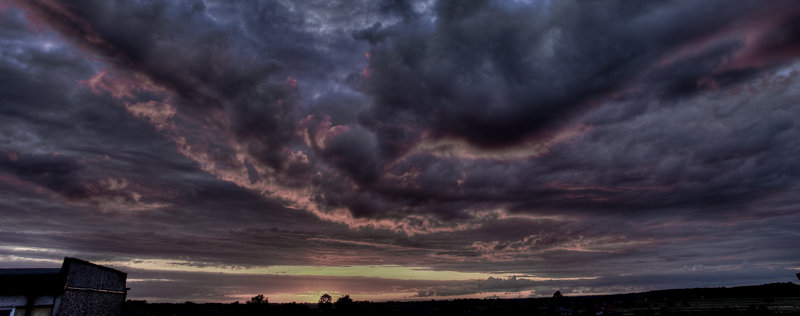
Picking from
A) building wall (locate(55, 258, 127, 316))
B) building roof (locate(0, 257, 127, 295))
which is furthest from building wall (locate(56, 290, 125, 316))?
building roof (locate(0, 257, 127, 295))

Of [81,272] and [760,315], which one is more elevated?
[81,272]

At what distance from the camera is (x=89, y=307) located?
28516 millimetres

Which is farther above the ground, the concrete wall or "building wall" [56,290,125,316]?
the concrete wall

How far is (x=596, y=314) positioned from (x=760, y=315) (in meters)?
38.6

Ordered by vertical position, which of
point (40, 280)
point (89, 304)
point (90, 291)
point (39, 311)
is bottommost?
point (39, 311)

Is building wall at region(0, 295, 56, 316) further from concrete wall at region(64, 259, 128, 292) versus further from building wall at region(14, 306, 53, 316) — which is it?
concrete wall at region(64, 259, 128, 292)

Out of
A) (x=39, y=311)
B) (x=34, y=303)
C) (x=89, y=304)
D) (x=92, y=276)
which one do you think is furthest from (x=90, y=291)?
(x=34, y=303)

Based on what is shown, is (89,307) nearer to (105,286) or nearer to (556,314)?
(105,286)

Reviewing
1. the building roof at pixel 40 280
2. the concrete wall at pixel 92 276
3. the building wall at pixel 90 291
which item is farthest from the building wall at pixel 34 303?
the concrete wall at pixel 92 276

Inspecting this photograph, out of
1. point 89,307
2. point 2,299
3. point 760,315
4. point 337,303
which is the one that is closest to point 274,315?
point 337,303

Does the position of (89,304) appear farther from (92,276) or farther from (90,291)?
(92,276)

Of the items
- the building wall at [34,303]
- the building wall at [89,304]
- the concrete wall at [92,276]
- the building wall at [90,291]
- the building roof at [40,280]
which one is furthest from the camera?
the concrete wall at [92,276]

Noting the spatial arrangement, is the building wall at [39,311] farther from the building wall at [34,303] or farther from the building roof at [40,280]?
the building roof at [40,280]

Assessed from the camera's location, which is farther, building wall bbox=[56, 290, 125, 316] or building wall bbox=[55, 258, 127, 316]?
building wall bbox=[55, 258, 127, 316]
